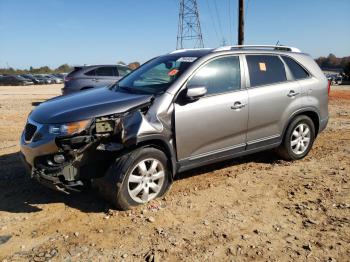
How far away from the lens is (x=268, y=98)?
5.38m

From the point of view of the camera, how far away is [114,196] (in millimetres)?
4113

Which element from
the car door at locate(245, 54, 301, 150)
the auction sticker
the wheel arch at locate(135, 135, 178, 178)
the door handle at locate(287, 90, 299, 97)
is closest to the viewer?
the wheel arch at locate(135, 135, 178, 178)

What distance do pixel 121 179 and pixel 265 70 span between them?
9.13 ft

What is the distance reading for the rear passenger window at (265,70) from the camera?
5.31m

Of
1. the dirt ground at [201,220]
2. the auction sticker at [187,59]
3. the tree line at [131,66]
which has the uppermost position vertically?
the auction sticker at [187,59]

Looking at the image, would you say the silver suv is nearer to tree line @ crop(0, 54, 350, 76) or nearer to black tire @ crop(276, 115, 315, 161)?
black tire @ crop(276, 115, 315, 161)

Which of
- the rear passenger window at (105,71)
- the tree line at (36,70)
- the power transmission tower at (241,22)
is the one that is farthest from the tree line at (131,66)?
the rear passenger window at (105,71)

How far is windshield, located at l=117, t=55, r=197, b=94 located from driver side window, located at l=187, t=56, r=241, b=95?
0.21m

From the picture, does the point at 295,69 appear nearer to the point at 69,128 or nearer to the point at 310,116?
the point at 310,116

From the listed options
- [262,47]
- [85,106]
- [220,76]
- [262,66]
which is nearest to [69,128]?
[85,106]

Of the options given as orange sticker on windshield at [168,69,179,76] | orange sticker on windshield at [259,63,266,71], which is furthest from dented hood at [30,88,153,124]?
orange sticker on windshield at [259,63,266,71]

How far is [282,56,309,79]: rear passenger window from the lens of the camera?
5.86m

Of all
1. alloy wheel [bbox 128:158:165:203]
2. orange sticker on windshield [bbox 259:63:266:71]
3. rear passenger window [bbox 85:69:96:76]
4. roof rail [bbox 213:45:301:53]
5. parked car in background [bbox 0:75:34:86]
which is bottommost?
parked car in background [bbox 0:75:34:86]

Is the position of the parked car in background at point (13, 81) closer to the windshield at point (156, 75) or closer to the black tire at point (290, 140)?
the windshield at point (156, 75)
